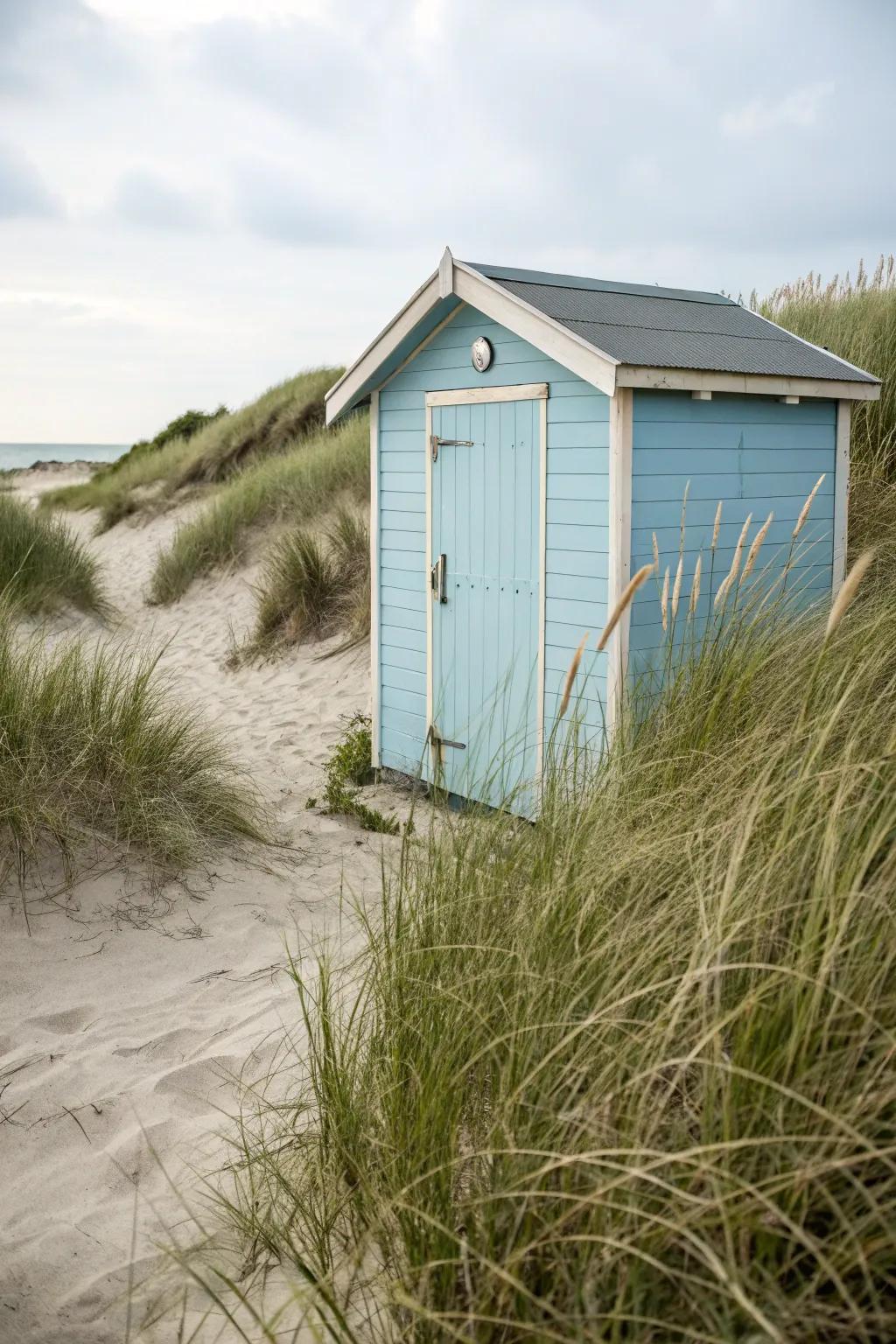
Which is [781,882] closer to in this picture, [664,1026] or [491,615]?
[664,1026]

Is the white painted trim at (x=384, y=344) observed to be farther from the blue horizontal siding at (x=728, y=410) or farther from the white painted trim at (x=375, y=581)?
the blue horizontal siding at (x=728, y=410)

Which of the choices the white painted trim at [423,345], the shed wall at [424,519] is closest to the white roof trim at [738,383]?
the shed wall at [424,519]

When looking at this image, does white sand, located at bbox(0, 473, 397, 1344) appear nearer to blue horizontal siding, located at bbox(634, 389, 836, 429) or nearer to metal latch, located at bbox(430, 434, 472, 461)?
metal latch, located at bbox(430, 434, 472, 461)

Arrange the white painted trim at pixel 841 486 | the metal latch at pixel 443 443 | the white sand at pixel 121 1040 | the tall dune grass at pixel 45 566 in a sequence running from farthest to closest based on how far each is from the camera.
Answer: the tall dune grass at pixel 45 566
the white painted trim at pixel 841 486
the metal latch at pixel 443 443
the white sand at pixel 121 1040

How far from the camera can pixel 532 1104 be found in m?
2.28

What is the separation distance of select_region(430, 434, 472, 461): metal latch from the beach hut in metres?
0.02

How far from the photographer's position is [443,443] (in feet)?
22.1

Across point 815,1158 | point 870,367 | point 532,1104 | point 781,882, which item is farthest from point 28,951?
point 870,367

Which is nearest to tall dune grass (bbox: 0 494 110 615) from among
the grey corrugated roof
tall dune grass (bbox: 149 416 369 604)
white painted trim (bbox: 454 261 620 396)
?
tall dune grass (bbox: 149 416 369 604)

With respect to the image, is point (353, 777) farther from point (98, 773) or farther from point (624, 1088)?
point (624, 1088)

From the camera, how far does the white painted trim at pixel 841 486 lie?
270 inches

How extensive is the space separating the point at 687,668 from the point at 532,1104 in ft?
7.77

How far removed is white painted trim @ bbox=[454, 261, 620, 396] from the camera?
537cm

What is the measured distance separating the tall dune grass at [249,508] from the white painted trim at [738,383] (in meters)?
7.23
